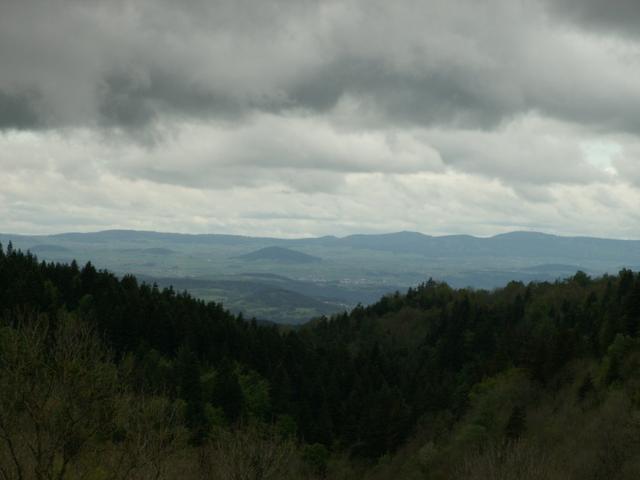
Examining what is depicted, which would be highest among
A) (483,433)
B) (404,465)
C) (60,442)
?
(60,442)

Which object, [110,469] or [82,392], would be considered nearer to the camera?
[82,392]

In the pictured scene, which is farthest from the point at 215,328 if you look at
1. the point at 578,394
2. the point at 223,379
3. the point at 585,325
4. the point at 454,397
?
the point at 585,325

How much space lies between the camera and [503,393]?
92375mm

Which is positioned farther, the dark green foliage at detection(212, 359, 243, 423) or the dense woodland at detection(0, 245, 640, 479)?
the dark green foliage at detection(212, 359, 243, 423)

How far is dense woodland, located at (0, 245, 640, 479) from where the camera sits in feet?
105

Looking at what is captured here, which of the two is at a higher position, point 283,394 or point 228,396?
point 228,396

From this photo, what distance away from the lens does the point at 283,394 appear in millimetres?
103562

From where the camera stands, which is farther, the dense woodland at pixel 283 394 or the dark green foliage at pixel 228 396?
the dark green foliage at pixel 228 396

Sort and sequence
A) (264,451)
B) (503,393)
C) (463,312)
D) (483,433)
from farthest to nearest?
(463,312) < (503,393) < (483,433) < (264,451)

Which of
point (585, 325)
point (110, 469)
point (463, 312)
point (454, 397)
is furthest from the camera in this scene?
point (463, 312)

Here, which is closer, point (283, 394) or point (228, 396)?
point (228, 396)

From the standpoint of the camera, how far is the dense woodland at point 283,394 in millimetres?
31938

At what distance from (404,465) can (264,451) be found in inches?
1868

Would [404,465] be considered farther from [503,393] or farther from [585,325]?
[585,325]
